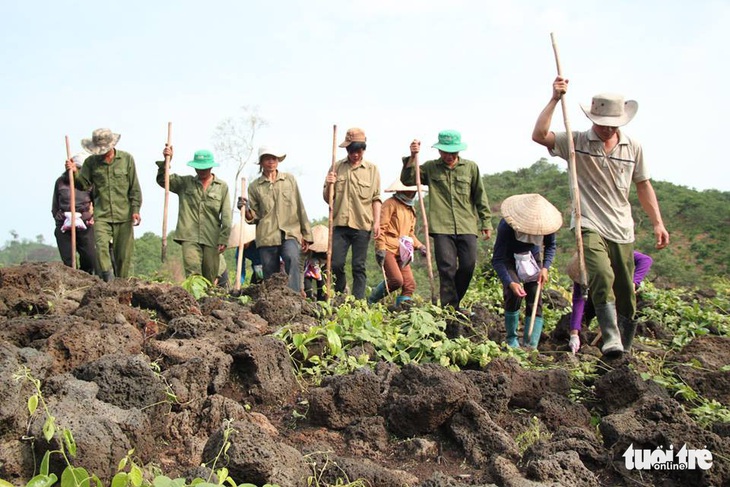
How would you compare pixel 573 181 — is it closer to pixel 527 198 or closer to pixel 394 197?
pixel 527 198

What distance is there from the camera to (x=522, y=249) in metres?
8.25

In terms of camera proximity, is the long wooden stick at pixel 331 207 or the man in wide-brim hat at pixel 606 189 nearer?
the man in wide-brim hat at pixel 606 189

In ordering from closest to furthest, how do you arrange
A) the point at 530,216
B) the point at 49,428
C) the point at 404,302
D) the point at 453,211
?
the point at 49,428
the point at 530,216
the point at 404,302
the point at 453,211

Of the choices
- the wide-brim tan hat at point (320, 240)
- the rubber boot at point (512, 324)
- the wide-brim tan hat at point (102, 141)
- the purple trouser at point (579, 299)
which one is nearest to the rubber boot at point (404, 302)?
the rubber boot at point (512, 324)

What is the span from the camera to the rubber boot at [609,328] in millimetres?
6973

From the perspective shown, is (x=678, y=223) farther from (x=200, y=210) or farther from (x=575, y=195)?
(x=575, y=195)

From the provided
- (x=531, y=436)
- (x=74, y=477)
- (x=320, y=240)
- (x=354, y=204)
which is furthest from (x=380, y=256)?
(x=74, y=477)

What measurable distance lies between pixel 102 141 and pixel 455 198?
158 inches

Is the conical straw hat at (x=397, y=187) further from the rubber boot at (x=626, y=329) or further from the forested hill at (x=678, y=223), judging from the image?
the forested hill at (x=678, y=223)

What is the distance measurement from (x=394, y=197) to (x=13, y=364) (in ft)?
19.8

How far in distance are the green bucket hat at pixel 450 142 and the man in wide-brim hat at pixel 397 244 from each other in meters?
0.79

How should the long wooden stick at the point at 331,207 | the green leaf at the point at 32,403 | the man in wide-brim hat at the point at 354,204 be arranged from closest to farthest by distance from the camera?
the green leaf at the point at 32,403 < the long wooden stick at the point at 331,207 < the man in wide-brim hat at the point at 354,204

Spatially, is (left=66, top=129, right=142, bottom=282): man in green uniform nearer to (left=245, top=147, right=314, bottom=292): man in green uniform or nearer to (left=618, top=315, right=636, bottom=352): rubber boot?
(left=245, top=147, right=314, bottom=292): man in green uniform

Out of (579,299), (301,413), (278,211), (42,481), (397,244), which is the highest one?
(278,211)
